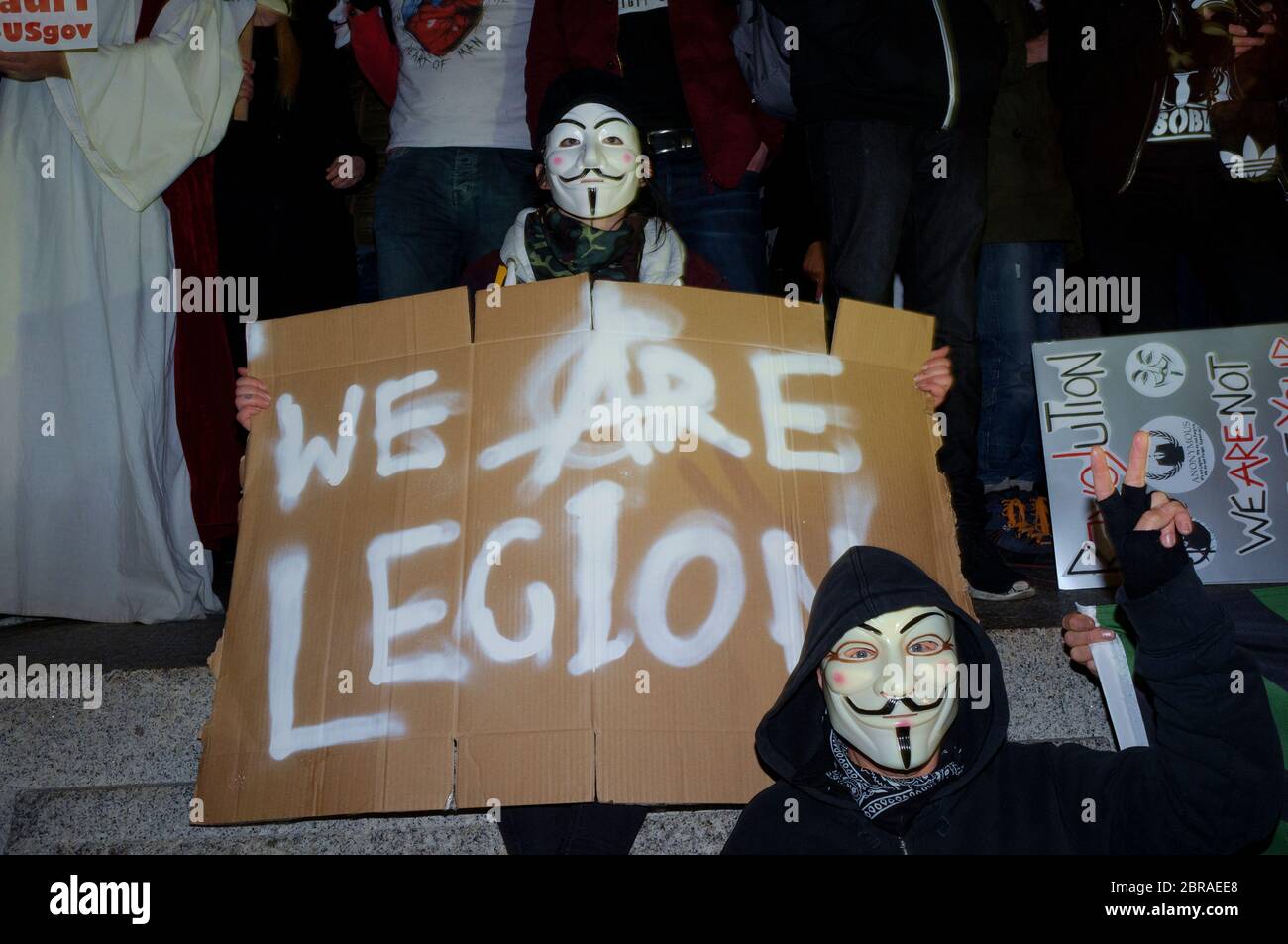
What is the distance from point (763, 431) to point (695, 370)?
0.57 ft

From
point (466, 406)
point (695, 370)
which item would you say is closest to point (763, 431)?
point (695, 370)

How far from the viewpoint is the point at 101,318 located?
3.34 meters

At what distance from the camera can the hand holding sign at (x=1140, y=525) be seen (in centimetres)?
183

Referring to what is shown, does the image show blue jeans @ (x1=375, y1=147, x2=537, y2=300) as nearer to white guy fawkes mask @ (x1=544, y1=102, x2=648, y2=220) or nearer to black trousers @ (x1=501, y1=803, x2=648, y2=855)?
white guy fawkes mask @ (x1=544, y1=102, x2=648, y2=220)

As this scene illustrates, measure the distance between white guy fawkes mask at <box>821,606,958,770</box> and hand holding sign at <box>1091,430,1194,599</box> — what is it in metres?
0.35

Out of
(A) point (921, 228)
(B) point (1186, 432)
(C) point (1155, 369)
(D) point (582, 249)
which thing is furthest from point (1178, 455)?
(D) point (582, 249)

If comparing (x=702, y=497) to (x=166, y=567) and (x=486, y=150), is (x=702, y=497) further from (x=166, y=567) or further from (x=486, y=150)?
(x=166, y=567)

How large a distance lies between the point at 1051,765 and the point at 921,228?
156 cm

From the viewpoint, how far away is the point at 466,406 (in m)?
2.34

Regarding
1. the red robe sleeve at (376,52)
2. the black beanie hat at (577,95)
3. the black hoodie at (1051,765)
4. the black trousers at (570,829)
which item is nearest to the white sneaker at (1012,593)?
the black hoodie at (1051,765)

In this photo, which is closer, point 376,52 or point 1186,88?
point 1186,88

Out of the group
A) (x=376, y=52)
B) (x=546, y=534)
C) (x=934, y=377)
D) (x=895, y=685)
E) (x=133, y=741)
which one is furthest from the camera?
(x=376, y=52)

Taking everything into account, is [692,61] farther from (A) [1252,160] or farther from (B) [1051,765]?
(B) [1051,765]

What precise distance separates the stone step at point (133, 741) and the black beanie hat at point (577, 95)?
1.50 m
